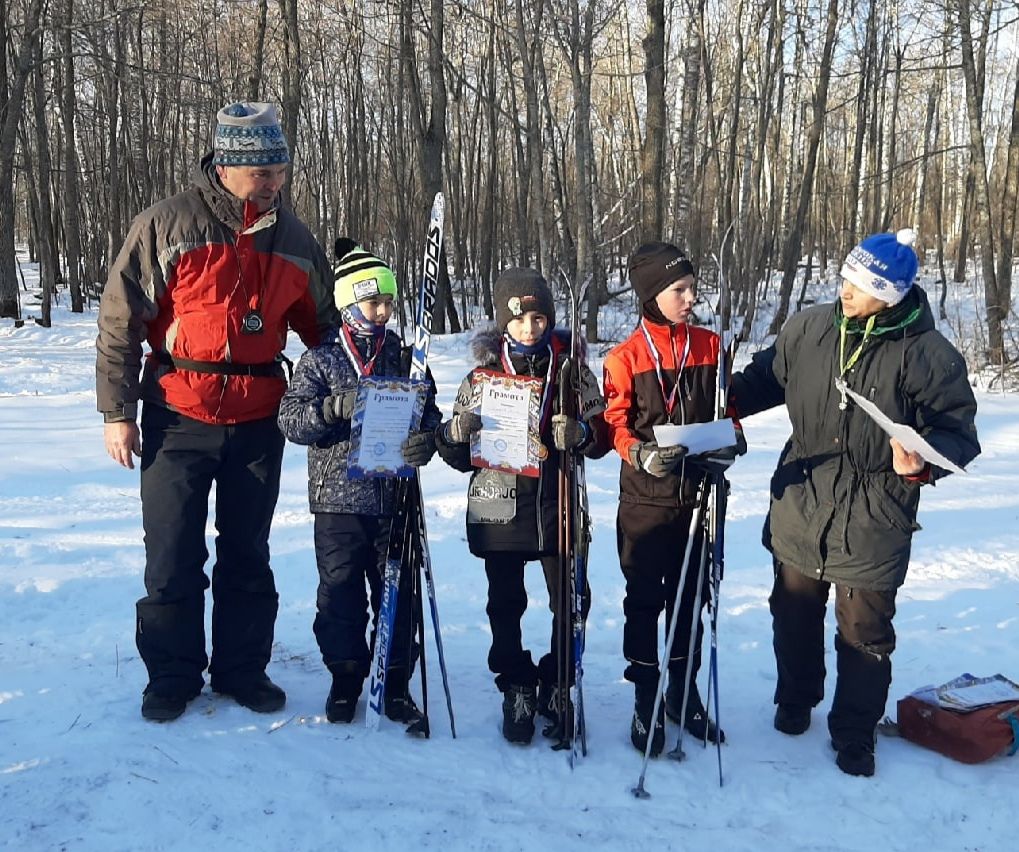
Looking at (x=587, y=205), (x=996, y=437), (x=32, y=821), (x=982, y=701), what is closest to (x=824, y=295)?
(x=587, y=205)

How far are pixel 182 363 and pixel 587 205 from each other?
41.2ft

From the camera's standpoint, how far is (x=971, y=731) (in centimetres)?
320

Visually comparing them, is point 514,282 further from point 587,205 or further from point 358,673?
point 587,205

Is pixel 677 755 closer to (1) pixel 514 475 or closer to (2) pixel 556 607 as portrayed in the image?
(2) pixel 556 607

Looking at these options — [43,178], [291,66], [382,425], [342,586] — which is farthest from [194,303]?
[43,178]

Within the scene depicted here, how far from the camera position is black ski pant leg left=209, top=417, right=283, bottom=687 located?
3.38m

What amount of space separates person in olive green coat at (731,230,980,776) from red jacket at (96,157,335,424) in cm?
194

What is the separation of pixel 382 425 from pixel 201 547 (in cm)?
89

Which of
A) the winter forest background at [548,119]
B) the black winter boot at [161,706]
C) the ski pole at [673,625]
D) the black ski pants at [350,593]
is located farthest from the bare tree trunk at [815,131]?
the black winter boot at [161,706]

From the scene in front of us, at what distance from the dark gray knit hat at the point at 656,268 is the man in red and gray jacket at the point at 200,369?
1.31 metres

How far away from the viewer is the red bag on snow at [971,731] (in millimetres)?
3211

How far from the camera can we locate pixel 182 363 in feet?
10.5

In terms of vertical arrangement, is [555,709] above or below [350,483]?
below

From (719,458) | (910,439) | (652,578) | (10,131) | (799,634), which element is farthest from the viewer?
(10,131)
